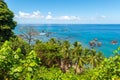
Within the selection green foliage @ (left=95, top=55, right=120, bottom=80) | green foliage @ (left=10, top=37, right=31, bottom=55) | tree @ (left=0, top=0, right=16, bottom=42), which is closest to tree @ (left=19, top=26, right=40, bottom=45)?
green foliage @ (left=10, top=37, right=31, bottom=55)

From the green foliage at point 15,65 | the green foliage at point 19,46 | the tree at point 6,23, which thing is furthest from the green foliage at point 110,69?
the green foliage at point 19,46

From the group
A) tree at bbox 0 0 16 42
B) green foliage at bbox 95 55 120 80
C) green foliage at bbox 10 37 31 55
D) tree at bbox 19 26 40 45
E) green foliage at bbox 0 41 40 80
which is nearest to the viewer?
green foliage at bbox 0 41 40 80

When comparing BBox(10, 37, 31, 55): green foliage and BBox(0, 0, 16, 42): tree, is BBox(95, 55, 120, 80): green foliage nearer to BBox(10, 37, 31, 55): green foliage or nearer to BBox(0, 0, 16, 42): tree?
BBox(0, 0, 16, 42): tree

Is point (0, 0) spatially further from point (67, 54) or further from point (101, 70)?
point (101, 70)

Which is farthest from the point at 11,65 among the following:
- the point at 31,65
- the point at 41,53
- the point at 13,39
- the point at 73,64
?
the point at 73,64

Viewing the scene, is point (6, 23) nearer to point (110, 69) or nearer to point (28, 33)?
point (28, 33)

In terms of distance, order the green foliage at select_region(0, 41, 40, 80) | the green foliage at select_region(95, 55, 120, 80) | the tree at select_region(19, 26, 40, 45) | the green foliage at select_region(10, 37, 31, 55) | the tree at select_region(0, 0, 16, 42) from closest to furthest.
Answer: the green foliage at select_region(0, 41, 40, 80), the green foliage at select_region(95, 55, 120, 80), the tree at select_region(0, 0, 16, 42), the green foliage at select_region(10, 37, 31, 55), the tree at select_region(19, 26, 40, 45)

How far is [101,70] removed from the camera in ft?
25.5

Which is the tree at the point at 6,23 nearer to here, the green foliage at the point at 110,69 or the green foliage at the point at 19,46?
the green foliage at the point at 19,46

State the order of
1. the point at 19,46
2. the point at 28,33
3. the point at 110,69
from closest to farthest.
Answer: the point at 110,69, the point at 19,46, the point at 28,33

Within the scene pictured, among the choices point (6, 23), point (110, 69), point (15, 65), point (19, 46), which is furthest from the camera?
point (19, 46)

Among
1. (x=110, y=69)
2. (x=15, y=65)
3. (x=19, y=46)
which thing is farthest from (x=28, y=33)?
(x=15, y=65)

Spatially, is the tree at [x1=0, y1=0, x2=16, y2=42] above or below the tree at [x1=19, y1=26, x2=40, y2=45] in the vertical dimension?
above

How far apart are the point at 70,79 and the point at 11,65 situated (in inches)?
91.0
